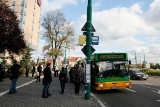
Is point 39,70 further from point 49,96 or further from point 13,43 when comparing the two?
point 49,96

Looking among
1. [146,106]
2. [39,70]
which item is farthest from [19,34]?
[146,106]

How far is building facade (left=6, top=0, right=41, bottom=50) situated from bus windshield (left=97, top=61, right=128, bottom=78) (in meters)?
53.2

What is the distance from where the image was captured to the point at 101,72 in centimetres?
1816

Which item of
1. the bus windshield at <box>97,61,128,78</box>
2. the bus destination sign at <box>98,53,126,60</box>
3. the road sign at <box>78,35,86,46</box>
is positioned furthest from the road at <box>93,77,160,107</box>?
the road sign at <box>78,35,86,46</box>

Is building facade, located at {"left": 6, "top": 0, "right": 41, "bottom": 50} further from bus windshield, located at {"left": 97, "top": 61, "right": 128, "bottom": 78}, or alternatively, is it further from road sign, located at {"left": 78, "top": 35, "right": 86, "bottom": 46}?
road sign, located at {"left": 78, "top": 35, "right": 86, "bottom": 46}

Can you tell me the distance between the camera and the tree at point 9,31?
27.1m

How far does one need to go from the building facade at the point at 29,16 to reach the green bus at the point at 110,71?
5298cm

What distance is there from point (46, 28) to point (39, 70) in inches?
1548

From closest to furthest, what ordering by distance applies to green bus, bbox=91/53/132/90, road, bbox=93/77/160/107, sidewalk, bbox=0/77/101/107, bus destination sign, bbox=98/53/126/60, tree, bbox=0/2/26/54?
sidewalk, bbox=0/77/101/107, road, bbox=93/77/160/107, green bus, bbox=91/53/132/90, bus destination sign, bbox=98/53/126/60, tree, bbox=0/2/26/54

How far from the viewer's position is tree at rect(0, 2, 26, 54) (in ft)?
88.9

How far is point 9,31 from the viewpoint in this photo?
91.2 ft

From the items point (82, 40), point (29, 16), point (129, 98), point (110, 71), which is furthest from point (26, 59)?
point (29, 16)

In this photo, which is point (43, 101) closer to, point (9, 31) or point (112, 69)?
point (112, 69)

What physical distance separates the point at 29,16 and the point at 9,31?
57317 millimetres
